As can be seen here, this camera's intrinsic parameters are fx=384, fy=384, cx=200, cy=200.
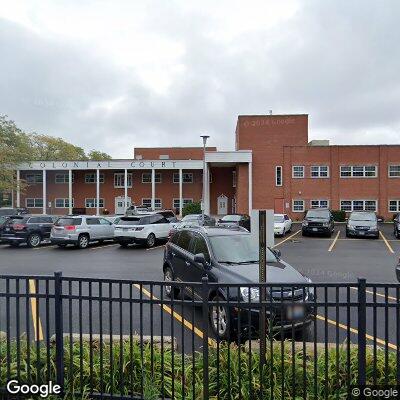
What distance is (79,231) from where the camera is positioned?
19.7 meters

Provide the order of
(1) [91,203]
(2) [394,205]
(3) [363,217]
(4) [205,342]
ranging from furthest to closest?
(1) [91,203]
(2) [394,205]
(3) [363,217]
(4) [205,342]

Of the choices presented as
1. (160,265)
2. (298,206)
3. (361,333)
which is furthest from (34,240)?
(298,206)

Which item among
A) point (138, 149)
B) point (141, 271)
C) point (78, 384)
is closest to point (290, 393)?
point (78, 384)

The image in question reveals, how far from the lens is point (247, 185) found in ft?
136

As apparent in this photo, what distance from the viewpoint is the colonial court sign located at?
4531 centimetres

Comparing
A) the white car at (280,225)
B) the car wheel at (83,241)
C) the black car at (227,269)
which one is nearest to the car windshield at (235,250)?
the black car at (227,269)

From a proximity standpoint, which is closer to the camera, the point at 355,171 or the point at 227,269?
the point at 227,269

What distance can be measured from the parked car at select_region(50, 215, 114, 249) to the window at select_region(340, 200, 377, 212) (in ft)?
89.5

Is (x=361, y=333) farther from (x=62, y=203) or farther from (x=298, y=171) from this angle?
(x=62, y=203)

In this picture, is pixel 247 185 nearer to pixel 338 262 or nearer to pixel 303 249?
pixel 303 249

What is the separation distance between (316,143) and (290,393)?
44467 millimetres

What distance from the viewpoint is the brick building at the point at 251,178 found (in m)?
40.1

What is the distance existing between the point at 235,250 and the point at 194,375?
3.97m

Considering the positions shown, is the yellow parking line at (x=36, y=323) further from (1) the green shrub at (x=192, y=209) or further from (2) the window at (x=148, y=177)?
(2) the window at (x=148, y=177)
